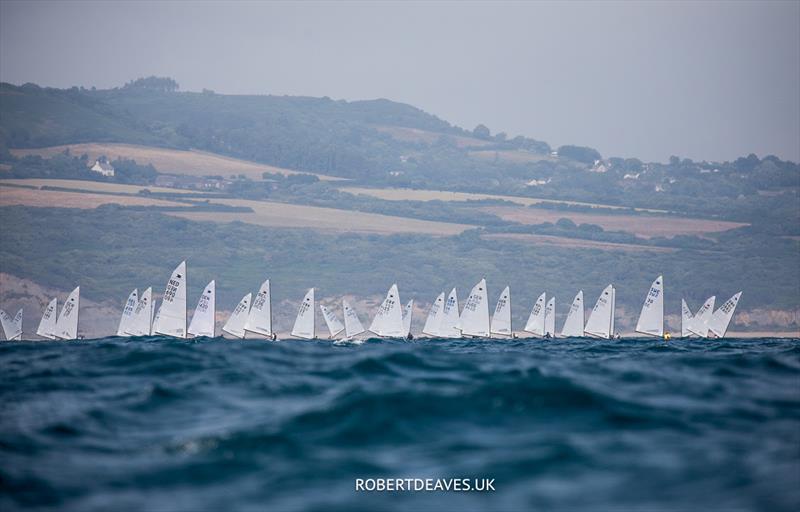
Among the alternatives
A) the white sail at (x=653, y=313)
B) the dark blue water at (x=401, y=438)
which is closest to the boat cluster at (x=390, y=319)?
the white sail at (x=653, y=313)

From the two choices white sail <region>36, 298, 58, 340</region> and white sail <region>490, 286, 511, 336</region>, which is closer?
white sail <region>36, 298, 58, 340</region>

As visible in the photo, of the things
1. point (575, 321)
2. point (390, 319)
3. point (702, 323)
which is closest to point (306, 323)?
point (390, 319)

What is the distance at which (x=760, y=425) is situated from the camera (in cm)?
2417

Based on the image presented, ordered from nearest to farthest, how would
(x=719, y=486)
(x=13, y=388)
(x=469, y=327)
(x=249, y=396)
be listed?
(x=719, y=486)
(x=249, y=396)
(x=13, y=388)
(x=469, y=327)

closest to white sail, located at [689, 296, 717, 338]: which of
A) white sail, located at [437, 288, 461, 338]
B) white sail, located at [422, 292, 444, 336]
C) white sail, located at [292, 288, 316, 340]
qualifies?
white sail, located at [437, 288, 461, 338]

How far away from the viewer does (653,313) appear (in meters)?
106

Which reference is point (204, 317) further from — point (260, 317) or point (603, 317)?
point (603, 317)

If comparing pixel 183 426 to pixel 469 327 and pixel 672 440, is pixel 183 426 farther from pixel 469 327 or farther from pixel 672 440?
pixel 469 327

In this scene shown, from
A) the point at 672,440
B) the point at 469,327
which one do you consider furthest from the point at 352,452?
the point at 469,327

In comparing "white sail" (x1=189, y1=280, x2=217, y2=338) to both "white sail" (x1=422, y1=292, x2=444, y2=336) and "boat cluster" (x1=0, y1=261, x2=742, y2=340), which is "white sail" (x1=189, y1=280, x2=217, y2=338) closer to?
"boat cluster" (x1=0, y1=261, x2=742, y2=340)

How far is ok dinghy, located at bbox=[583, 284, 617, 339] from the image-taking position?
10788 cm

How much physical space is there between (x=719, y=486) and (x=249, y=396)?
499 inches

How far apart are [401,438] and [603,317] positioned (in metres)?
87.2

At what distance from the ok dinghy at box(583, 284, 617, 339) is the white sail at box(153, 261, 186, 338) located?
1458 inches
